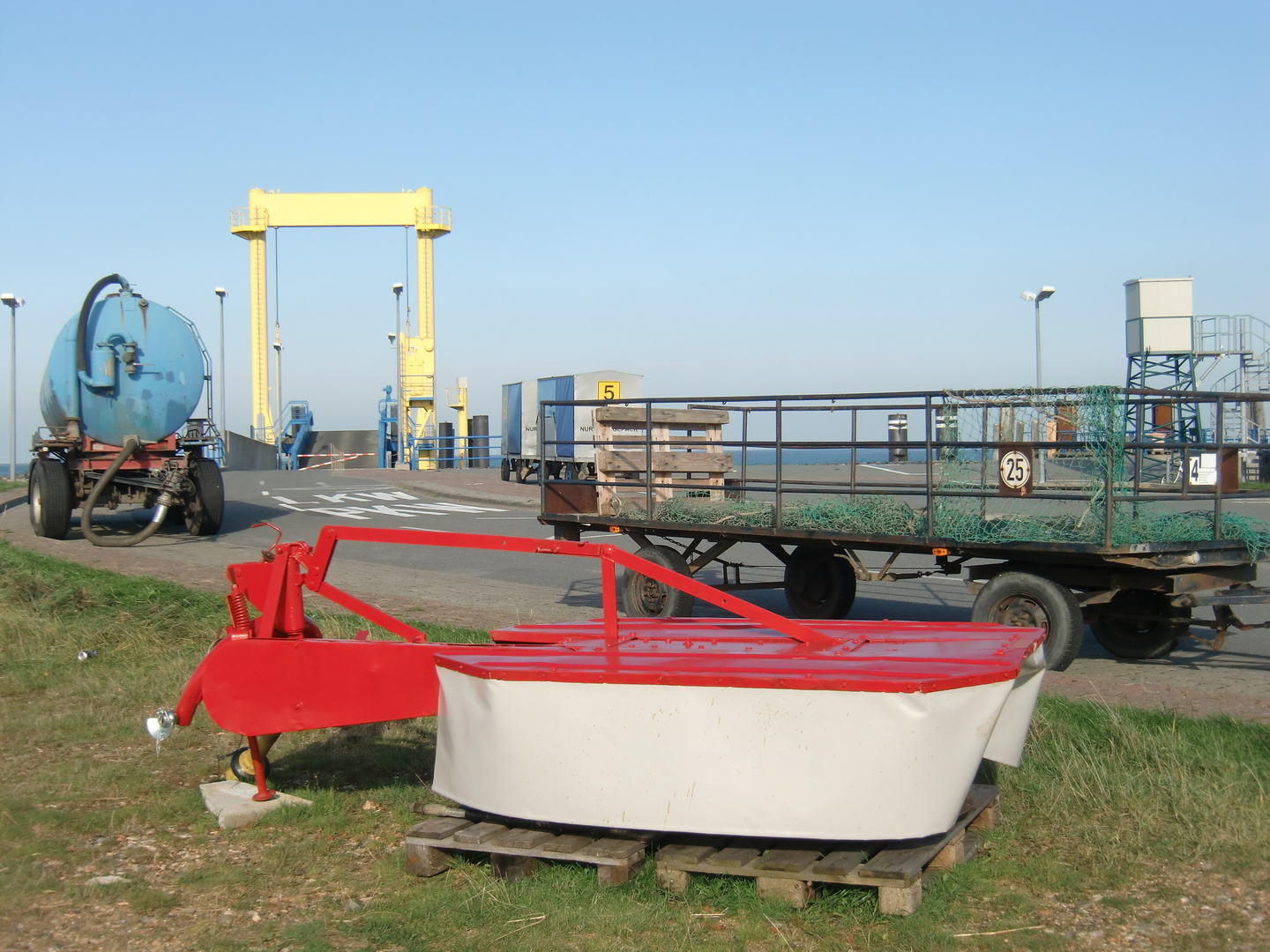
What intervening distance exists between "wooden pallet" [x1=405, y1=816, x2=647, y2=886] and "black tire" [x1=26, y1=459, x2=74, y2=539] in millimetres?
14130

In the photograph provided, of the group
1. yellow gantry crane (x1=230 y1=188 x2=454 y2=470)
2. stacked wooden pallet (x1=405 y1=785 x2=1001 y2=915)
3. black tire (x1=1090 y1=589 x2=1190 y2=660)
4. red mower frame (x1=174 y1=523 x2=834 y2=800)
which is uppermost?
yellow gantry crane (x1=230 y1=188 x2=454 y2=470)

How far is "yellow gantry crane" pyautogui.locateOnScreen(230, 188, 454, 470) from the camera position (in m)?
48.1

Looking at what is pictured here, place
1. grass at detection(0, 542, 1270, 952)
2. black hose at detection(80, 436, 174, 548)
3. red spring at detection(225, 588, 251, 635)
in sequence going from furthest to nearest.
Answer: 1. black hose at detection(80, 436, 174, 548)
2. red spring at detection(225, 588, 251, 635)
3. grass at detection(0, 542, 1270, 952)

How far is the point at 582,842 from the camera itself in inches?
168

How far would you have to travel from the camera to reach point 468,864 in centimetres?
443

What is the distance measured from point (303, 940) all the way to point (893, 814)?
201 cm

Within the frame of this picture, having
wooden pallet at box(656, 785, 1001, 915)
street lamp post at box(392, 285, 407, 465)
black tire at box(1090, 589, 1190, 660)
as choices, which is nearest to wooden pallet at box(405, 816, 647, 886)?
wooden pallet at box(656, 785, 1001, 915)

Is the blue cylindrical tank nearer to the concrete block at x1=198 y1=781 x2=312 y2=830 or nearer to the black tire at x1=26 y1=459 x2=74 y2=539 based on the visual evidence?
the black tire at x1=26 y1=459 x2=74 y2=539

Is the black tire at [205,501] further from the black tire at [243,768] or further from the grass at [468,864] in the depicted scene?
the black tire at [243,768]

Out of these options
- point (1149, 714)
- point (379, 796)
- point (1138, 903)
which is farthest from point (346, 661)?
point (1149, 714)

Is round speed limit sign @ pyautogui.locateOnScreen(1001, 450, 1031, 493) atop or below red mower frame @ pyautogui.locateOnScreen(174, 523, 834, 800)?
atop

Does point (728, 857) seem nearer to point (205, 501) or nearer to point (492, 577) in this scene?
point (492, 577)

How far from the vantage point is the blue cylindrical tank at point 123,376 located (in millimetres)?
16422

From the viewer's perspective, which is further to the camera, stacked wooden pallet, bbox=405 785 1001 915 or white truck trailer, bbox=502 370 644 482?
white truck trailer, bbox=502 370 644 482
